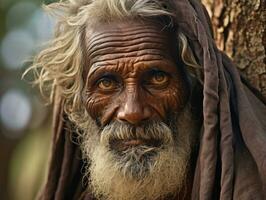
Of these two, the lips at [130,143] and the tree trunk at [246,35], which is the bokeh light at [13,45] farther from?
the lips at [130,143]

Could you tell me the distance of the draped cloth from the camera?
2.38 meters

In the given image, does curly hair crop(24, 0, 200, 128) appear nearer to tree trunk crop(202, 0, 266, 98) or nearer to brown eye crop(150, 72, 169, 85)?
brown eye crop(150, 72, 169, 85)

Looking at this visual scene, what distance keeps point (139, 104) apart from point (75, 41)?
1.48 ft

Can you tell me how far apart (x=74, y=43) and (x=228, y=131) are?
0.81 metres

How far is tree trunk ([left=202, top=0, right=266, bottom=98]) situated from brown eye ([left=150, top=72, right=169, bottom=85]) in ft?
1.40

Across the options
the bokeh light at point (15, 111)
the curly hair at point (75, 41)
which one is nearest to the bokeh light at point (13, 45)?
the bokeh light at point (15, 111)

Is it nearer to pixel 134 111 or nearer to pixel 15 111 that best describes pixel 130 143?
pixel 134 111

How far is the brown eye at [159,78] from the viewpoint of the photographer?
2.71m

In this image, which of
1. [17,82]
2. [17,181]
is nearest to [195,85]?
[17,181]

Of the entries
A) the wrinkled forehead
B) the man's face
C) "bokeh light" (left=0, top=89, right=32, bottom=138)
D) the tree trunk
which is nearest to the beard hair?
the man's face

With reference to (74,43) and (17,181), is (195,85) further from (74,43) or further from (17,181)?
(17,181)

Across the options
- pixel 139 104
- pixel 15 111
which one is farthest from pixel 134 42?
pixel 15 111

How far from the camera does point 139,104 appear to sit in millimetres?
2646

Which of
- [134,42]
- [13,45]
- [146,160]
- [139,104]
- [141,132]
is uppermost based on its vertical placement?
[134,42]
